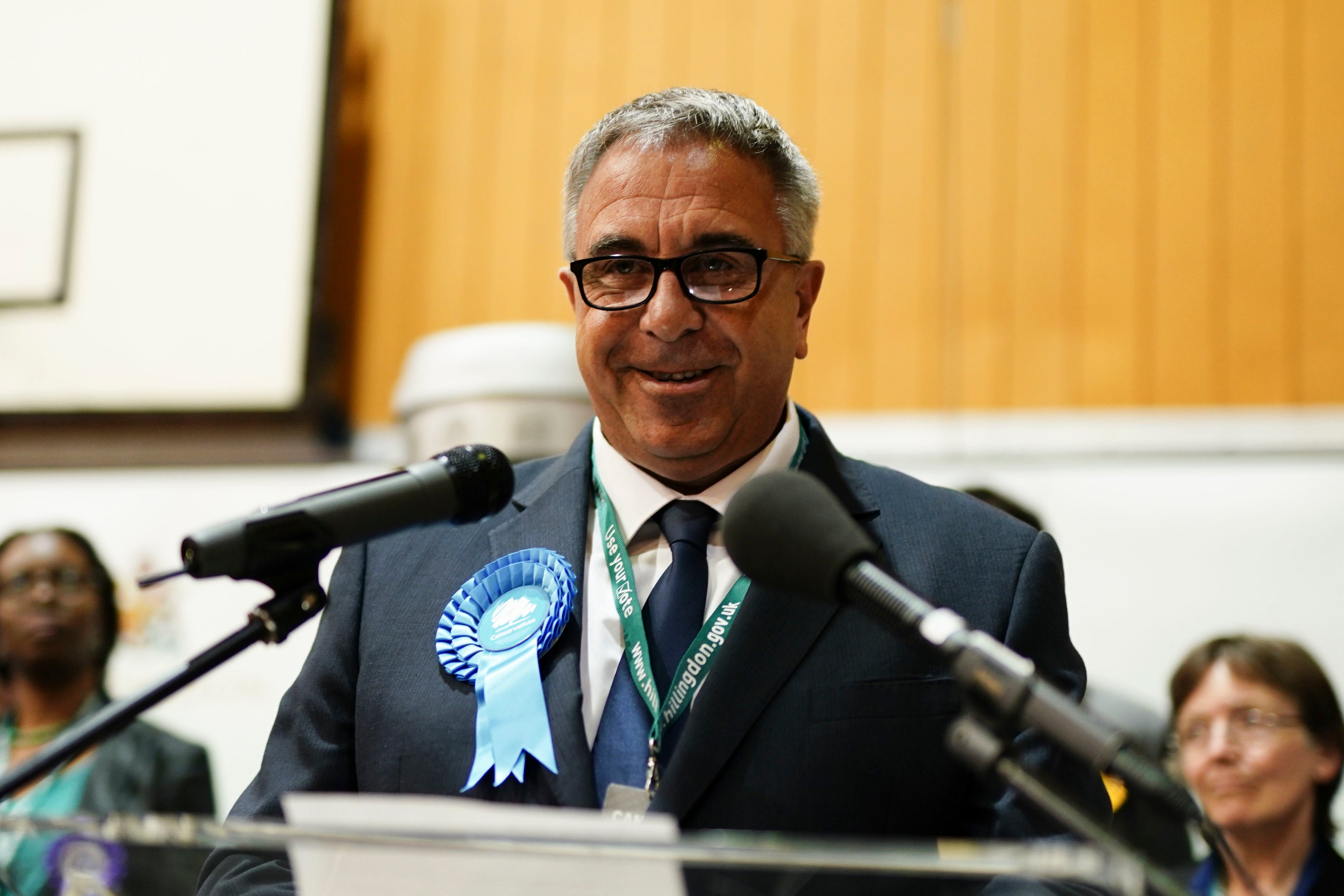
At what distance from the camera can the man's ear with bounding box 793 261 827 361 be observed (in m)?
1.62

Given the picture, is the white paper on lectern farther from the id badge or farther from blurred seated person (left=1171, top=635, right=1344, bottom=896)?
blurred seated person (left=1171, top=635, right=1344, bottom=896)

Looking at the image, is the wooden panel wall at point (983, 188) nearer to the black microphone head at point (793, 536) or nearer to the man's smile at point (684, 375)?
the man's smile at point (684, 375)

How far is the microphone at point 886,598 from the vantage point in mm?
785

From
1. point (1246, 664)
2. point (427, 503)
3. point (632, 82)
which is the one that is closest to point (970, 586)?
point (427, 503)

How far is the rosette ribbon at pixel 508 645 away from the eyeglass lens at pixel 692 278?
0.29 metres

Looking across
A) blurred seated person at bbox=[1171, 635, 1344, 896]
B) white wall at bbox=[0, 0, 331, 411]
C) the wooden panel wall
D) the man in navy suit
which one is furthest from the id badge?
white wall at bbox=[0, 0, 331, 411]

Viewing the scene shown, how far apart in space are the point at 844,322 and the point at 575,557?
207 centimetres

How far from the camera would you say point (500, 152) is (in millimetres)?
3797

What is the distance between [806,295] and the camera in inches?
65.5

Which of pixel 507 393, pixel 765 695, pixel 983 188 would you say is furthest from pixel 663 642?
pixel 983 188

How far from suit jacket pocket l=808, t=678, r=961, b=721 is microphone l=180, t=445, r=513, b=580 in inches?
16.1

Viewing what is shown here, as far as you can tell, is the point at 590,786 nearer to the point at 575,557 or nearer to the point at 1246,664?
the point at 575,557

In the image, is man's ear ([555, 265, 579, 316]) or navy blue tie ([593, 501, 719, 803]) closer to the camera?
navy blue tie ([593, 501, 719, 803])

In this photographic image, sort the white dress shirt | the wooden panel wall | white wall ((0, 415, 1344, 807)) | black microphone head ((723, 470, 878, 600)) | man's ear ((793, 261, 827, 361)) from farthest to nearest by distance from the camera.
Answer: the wooden panel wall < white wall ((0, 415, 1344, 807)) < man's ear ((793, 261, 827, 361)) < the white dress shirt < black microphone head ((723, 470, 878, 600))
